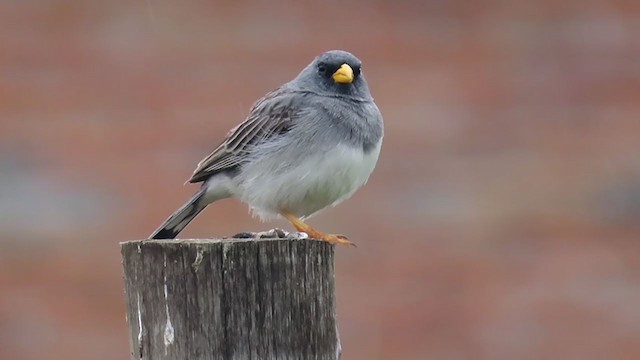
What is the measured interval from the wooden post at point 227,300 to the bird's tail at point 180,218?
1656mm

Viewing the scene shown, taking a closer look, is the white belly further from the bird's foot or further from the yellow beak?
the yellow beak

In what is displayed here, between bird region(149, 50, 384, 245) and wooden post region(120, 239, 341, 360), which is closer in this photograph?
wooden post region(120, 239, 341, 360)

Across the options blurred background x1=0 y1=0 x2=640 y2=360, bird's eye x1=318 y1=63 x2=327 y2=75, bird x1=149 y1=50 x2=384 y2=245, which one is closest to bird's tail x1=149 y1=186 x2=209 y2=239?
bird x1=149 y1=50 x2=384 y2=245

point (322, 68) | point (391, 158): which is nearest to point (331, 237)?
point (322, 68)

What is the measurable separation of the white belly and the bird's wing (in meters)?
0.14

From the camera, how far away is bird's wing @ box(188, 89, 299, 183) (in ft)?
20.0

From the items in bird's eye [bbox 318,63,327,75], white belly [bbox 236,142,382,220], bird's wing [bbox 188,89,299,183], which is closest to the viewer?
white belly [bbox 236,142,382,220]

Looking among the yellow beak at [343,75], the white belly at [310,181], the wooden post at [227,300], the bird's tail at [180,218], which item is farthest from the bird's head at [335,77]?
the wooden post at [227,300]

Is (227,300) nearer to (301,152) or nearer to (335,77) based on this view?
(301,152)

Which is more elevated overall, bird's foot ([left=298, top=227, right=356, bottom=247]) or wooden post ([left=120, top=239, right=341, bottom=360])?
bird's foot ([left=298, top=227, right=356, bottom=247])

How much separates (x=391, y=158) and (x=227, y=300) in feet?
19.5

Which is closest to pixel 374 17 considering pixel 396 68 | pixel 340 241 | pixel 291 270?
pixel 396 68

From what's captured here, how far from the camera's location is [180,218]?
19.9 ft

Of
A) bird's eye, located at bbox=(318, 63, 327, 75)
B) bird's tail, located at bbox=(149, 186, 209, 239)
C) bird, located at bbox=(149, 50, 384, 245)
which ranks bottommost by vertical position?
bird's tail, located at bbox=(149, 186, 209, 239)
